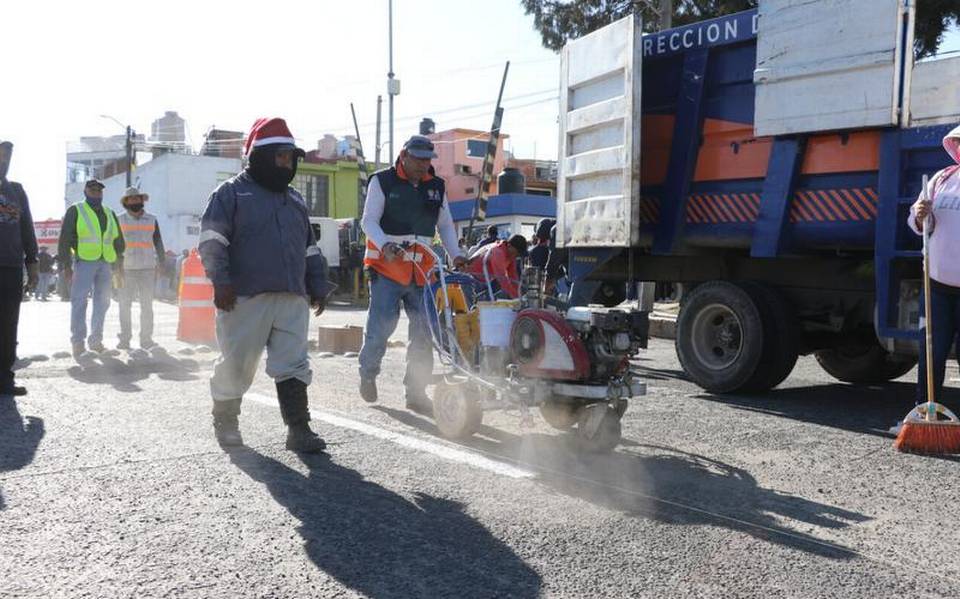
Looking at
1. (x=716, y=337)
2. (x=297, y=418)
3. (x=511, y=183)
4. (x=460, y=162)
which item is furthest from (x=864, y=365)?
(x=460, y=162)

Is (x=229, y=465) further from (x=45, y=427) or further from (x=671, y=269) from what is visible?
(x=671, y=269)

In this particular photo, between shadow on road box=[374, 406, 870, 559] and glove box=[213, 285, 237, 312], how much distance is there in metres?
1.43

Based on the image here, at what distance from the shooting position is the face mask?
16.3 ft

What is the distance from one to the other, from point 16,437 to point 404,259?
2499 millimetres

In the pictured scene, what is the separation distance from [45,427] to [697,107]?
533 centimetres

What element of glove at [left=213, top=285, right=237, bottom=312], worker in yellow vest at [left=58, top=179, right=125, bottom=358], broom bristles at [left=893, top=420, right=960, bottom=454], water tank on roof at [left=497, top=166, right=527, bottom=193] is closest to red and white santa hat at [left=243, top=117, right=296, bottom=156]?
glove at [left=213, top=285, right=237, bottom=312]

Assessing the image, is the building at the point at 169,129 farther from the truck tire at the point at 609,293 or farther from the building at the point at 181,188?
the truck tire at the point at 609,293

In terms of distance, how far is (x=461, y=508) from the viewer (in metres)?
3.88

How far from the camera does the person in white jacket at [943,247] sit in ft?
18.1

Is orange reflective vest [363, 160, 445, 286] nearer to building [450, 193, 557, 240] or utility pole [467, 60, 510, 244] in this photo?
utility pole [467, 60, 510, 244]

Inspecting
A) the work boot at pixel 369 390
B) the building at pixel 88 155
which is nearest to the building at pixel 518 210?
the work boot at pixel 369 390

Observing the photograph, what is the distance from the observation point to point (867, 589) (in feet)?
9.89

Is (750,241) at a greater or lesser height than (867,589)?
greater

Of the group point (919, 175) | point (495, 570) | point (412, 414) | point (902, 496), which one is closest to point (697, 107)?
point (919, 175)
